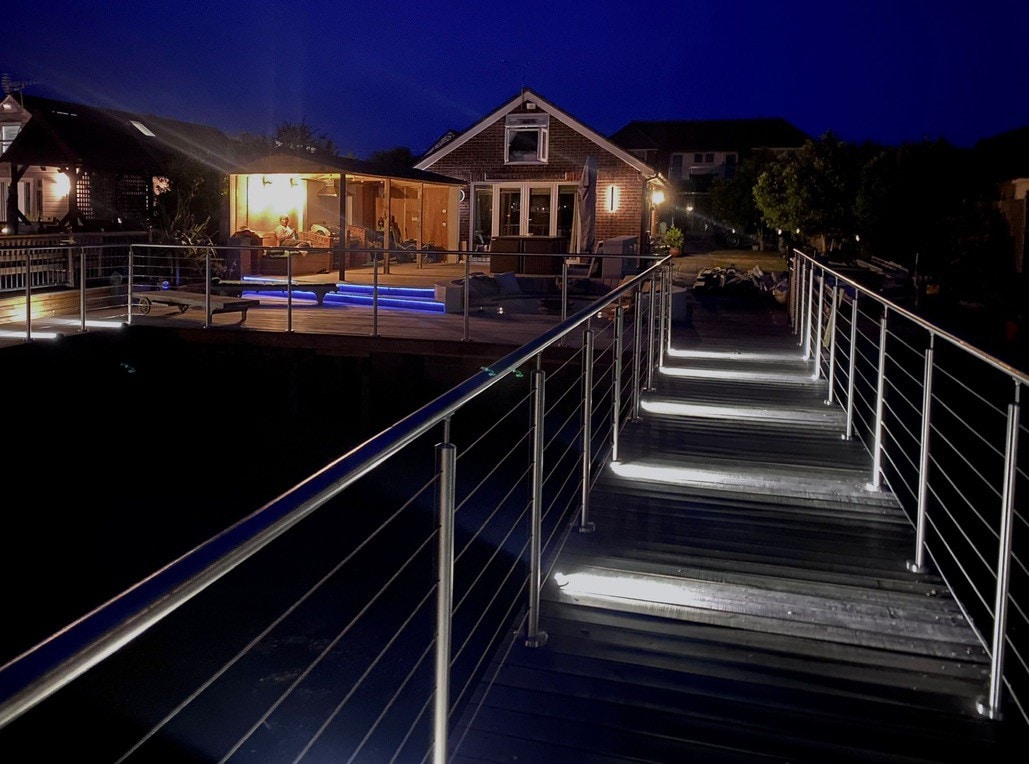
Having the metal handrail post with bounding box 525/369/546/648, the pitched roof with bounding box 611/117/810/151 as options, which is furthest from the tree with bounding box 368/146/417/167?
the metal handrail post with bounding box 525/369/546/648

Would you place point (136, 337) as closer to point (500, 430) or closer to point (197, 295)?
point (197, 295)

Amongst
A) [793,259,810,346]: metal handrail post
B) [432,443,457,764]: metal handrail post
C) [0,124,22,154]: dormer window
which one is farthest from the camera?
[0,124,22,154]: dormer window

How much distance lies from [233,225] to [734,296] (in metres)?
10.0

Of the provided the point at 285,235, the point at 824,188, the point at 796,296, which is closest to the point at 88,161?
the point at 285,235

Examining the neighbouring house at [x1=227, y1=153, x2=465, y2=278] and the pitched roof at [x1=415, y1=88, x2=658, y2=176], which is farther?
the pitched roof at [x1=415, y1=88, x2=658, y2=176]

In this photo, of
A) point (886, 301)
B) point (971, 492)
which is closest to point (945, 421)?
point (971, 492)

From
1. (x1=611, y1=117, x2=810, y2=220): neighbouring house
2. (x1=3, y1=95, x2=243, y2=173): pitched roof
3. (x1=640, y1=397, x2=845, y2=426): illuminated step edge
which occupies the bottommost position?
(x1=640, y1=397, x2=845, y2=426): illuminated step edge

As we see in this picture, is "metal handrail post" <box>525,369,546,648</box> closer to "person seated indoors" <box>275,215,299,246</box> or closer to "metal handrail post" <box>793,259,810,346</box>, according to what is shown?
"metal handrail post" <box>793,259,810,346</box>

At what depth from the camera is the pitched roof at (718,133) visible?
253ft

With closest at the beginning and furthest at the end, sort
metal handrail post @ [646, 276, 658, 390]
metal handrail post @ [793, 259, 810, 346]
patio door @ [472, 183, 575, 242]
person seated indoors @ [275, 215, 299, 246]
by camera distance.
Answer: metal handrail post @ [646, 276, 658, 390], metal handrail post @ [793, 259, 810, 346], person seated indoors @ [275, 215, 299, 246], patio door @ [472, 183, 575, 242]

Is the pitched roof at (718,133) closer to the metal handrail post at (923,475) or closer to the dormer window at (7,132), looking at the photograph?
the dormer window at (7,132)

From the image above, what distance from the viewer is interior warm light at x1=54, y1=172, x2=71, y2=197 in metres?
31.5

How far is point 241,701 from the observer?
25.4 feet

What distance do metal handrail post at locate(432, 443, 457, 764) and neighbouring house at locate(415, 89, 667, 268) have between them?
23891 mm
